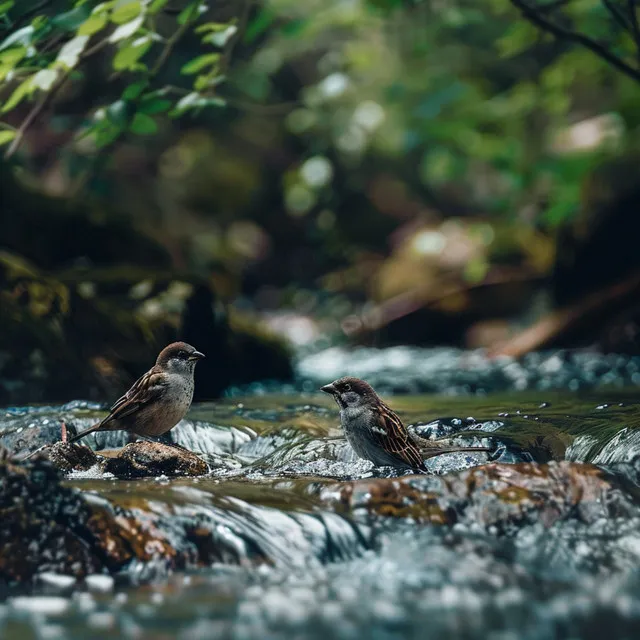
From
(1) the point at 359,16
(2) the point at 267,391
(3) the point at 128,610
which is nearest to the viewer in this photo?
(3) the point at 128,610

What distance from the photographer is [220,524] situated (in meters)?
4.69

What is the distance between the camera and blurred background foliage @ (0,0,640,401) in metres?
8.41

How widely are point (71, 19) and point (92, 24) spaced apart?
0.36 m

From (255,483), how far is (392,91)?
9351 mm

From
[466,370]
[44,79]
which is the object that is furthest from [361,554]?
[466,370]

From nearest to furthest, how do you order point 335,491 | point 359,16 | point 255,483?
point 335,491
point 255,483
point 359,16

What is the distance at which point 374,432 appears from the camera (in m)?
5.89

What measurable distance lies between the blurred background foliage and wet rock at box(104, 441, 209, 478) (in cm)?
239

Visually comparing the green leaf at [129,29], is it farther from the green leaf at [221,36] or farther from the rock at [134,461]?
the rock at [134,461]

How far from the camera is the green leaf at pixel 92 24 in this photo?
609 centimetres

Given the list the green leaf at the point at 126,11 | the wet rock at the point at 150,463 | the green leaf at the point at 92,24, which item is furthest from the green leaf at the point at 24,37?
the wet rock at the point at 150,463

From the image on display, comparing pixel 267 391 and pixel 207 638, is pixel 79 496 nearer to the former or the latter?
pixel 207 638

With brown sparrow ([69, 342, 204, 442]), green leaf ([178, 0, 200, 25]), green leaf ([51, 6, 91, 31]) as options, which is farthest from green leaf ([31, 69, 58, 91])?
brown sparrow ([69, 342, 204, 442])

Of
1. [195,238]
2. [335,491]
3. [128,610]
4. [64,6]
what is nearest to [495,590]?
[335,491]
